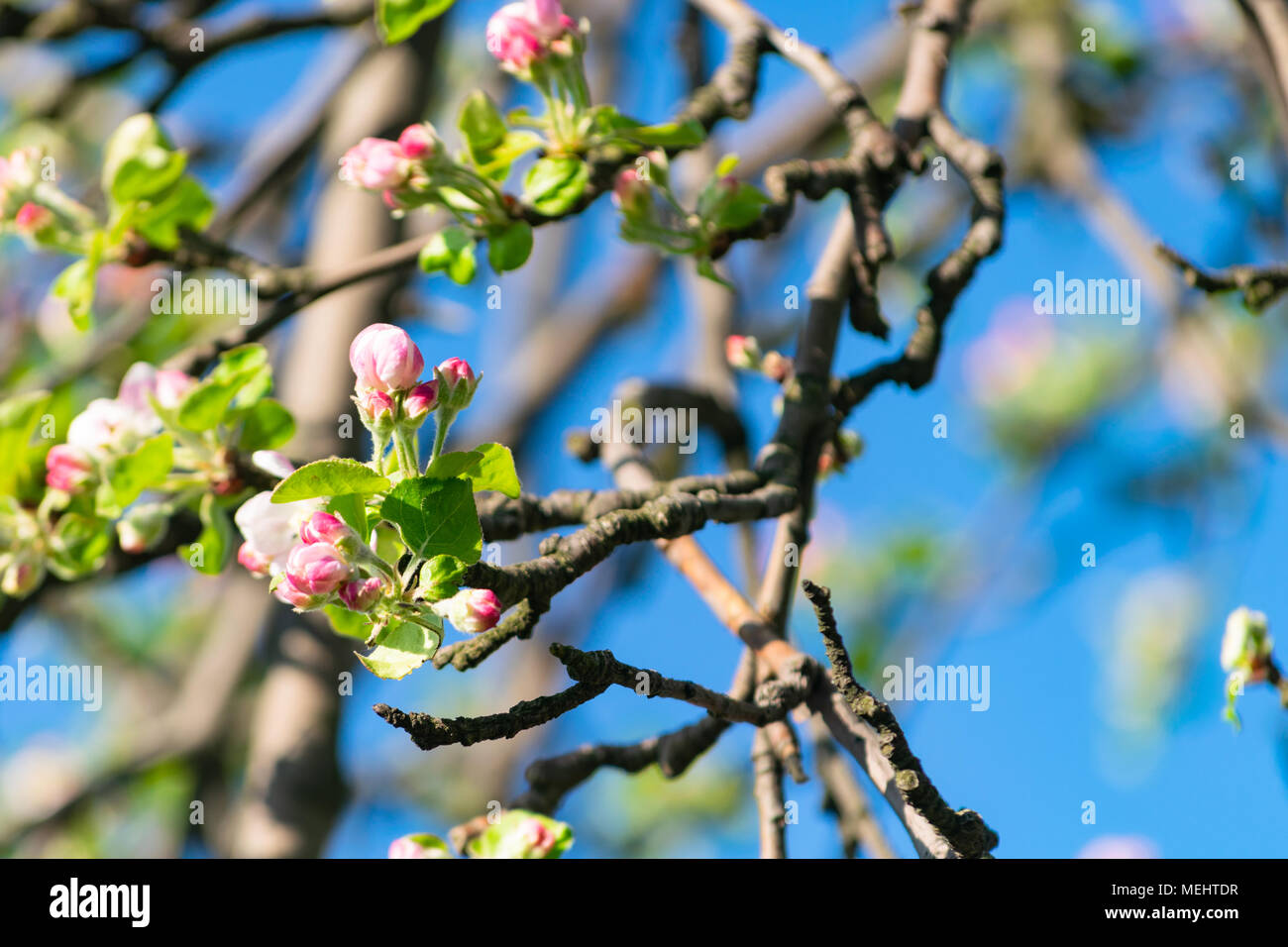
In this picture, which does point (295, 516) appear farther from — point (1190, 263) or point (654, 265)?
point (654, 265)

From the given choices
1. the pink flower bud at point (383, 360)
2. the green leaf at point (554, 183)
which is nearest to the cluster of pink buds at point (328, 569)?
the pink flower bud at point (383, 360)

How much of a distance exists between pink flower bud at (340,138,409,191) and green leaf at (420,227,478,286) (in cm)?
9

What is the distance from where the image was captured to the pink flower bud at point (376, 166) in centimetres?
114

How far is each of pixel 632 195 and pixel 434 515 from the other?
57 centimetres

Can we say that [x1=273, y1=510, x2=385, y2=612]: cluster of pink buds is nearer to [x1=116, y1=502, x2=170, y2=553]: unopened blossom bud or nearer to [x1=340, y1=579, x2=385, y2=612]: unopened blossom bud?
[x1=340, y1=579, x2=385, y2=612]: unopened blossom bud

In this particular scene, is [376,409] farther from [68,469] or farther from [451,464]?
[68,469]

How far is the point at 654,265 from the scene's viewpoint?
3.43 metres

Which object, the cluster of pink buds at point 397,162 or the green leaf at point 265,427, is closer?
the cluster of pink buds at point 397,162

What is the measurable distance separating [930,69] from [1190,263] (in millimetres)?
425

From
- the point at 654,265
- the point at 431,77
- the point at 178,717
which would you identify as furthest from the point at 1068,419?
the point at 178,717

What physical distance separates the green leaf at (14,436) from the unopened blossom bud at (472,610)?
0.74 m

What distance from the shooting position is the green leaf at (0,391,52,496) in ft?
4.35

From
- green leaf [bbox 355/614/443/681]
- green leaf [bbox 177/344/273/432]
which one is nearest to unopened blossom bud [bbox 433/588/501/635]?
green leaf [bbox 355/614/443/681]

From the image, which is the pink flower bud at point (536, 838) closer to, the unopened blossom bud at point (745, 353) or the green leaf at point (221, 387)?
the green leaf at point (221, 387)
